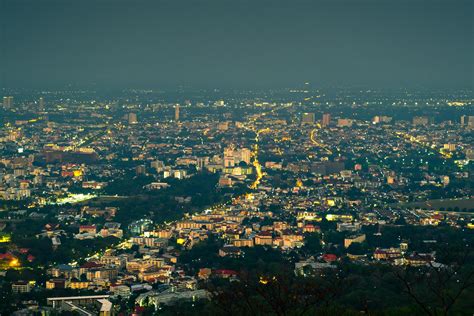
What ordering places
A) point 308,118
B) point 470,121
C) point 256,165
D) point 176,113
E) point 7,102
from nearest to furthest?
1. point 256,165
2. point 470,121
3. point 308,118
4. point 176,113
5. point 7,102

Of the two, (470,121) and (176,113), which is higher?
(470,121)

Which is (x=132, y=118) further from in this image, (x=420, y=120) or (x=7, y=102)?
(x=420, y=120)

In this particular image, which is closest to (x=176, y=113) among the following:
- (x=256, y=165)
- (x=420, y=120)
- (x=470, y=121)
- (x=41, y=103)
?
(x=41, y=103)

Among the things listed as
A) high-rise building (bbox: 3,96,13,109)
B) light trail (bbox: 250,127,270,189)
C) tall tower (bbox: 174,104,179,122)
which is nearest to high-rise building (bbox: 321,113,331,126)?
light trail (bbox: 250,127,270,189)

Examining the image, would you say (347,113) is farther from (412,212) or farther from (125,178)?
(412,212)

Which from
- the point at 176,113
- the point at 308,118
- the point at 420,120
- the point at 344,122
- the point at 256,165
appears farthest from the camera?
the point at 176,113

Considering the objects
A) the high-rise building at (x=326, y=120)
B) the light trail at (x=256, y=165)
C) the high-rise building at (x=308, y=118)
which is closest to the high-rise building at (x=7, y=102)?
the high-rise building at (x=308, y=118)

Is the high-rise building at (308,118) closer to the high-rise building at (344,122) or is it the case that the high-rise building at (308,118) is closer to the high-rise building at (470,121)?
the high-rise building at (344,122)

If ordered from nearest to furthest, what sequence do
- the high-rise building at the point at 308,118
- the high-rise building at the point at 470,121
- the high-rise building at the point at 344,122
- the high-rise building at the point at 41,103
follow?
the high-rise building at the point at 470,121, the high-rise building at the point at 344,122, the high-rise building at the point at 308,118, the high-rise building at the point at 41,103

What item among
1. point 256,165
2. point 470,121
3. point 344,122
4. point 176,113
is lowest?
point 176,113

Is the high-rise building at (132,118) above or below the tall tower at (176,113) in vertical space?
above

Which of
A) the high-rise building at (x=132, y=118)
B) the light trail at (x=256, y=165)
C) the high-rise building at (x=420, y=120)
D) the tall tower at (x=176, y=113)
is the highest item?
the light trail at (x=256, y=165)

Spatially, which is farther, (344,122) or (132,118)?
(132,118)

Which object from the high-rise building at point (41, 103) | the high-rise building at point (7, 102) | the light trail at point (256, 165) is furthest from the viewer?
the high-rise building at point (41, 103)
